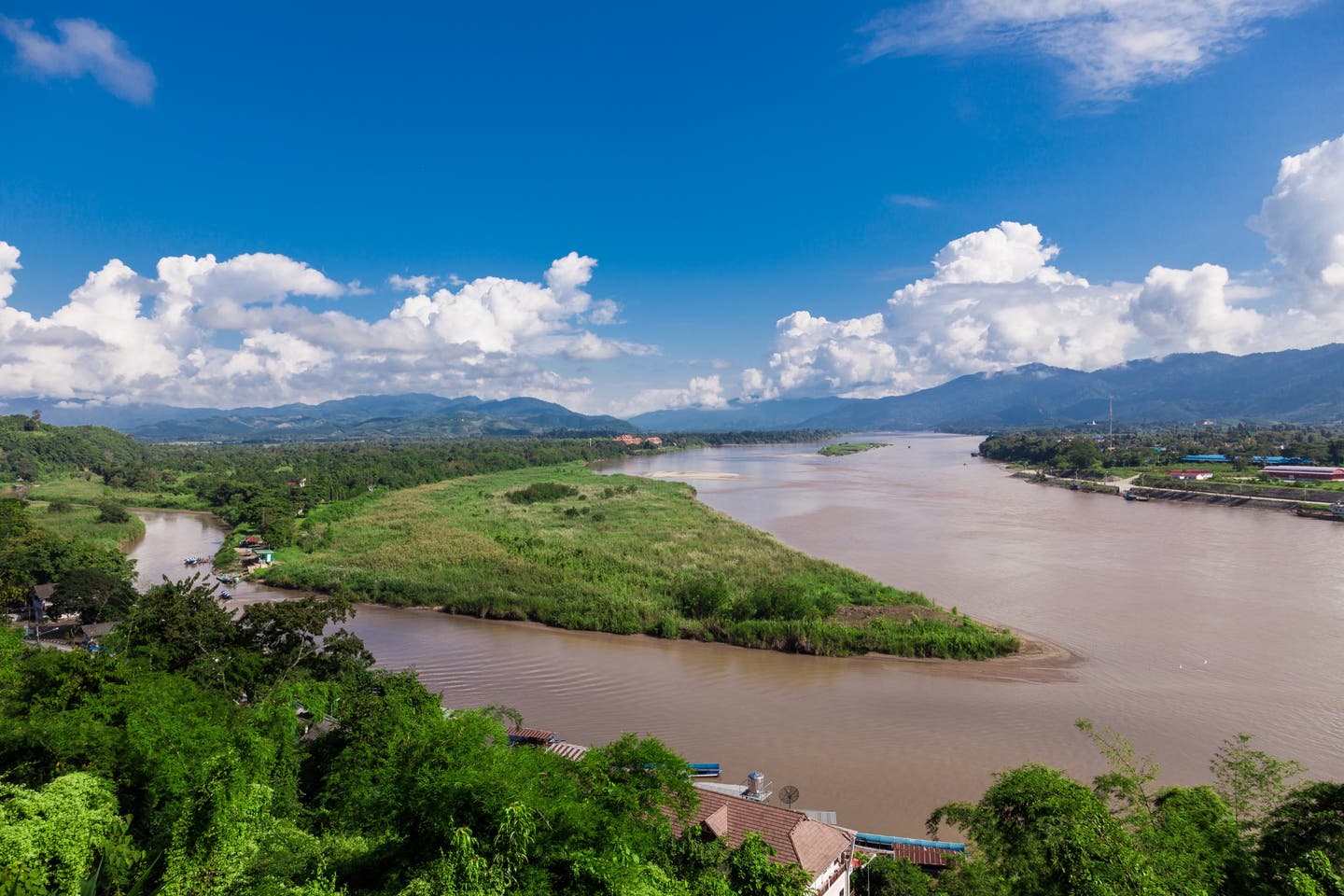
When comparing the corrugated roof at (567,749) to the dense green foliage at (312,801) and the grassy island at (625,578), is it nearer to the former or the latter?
the dense green foliage at (312,801)

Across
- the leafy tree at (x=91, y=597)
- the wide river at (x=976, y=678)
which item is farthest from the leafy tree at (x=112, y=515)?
the leafy tree at (x=91, y=597)

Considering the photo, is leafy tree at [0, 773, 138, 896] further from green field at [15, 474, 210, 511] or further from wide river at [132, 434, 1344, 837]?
green field at [15, 474, 210, 511]

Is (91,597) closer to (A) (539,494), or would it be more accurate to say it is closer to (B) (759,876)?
(B) (759,876)

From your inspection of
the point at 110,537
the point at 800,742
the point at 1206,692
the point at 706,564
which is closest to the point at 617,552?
the point at 706,564

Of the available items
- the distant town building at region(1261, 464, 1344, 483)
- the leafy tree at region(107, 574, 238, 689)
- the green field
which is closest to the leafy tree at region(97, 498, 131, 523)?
the green field

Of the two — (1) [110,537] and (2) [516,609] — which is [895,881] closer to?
(2) [516,609]

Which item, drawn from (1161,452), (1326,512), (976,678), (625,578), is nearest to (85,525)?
(625,578)

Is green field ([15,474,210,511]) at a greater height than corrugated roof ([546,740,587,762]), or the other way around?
green field ([15,474,210,511])

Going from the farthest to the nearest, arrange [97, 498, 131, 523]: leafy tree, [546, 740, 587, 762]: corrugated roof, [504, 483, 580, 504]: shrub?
[504, 483, 580, 504]: shrub < [97, 498, 131, 523]: leafy tree < [546, 740, 587, 762]: corrugated roof
